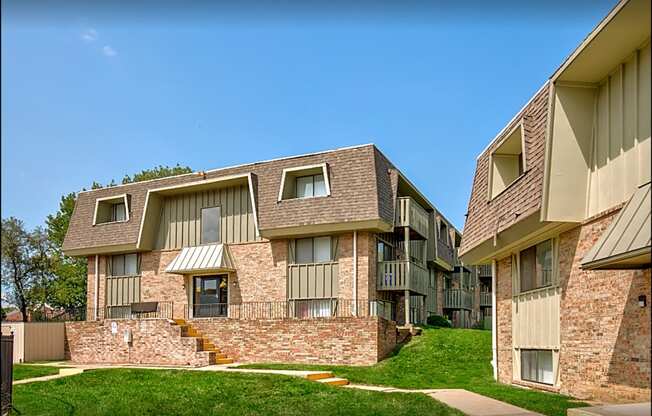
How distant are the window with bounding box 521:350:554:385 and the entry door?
15.2 m

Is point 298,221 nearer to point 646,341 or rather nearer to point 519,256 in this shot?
point 519,256

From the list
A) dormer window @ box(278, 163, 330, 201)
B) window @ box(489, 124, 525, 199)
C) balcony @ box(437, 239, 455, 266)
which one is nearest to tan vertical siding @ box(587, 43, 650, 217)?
Result: window @ box(489, 124, 525, 199)

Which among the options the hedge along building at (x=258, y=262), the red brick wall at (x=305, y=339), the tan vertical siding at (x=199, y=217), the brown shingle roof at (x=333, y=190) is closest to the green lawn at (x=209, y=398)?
the red brick wall at (x=305, y=339)

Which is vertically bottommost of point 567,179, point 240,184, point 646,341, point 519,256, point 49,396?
point 49,396

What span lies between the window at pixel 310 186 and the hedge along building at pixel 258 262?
5cm

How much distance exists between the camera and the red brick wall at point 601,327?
11305 mm

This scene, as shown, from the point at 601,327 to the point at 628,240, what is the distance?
358cm

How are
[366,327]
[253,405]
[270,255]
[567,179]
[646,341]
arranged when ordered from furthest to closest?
1. [270,255]
2. [366,327]
3. [253,405]
4. [567,179]
5. [646,341]

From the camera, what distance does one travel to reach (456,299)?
40.9 m

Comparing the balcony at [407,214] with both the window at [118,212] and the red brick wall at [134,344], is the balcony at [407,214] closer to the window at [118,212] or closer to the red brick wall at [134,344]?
the red brick wall at [134,344]

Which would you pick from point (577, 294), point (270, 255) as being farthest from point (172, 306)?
point (577, 294)

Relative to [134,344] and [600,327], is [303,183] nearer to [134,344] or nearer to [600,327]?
[134,344]

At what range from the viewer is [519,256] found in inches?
687

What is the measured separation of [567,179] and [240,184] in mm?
18185
